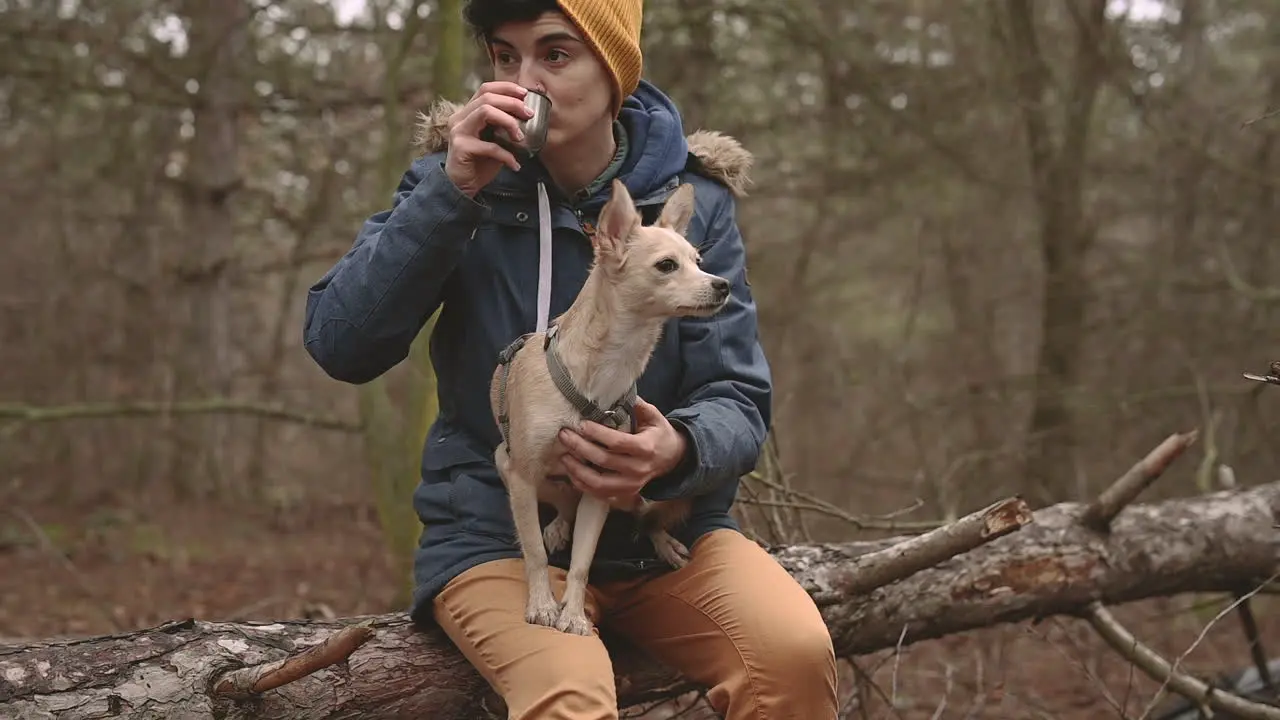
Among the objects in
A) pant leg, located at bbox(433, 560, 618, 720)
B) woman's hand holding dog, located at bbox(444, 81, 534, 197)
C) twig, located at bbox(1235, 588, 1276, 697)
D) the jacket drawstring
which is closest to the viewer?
pant leg, located at bbox(433, 560, 618, 720)

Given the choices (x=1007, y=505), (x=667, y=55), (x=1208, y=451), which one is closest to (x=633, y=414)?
(x=1007, y=505)

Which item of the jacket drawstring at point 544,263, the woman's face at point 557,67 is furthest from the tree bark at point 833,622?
the woman's face at point 557,67

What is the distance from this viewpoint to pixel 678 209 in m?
3.11

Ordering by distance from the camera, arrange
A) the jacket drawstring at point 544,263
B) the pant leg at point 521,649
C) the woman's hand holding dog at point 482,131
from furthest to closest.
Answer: the jacket drawstring at point 544,263 < the woman's hand holding dog at point 482,131 < the pant leg at point 521,649

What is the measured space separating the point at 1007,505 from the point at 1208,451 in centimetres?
351

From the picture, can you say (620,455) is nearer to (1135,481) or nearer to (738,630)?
(738,630)

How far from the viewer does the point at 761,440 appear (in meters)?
3.15

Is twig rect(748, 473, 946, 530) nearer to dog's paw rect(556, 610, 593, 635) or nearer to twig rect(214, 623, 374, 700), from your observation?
dog's paw rect(556, 610, 593, 635)

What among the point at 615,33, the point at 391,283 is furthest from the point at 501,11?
the point at 391,283

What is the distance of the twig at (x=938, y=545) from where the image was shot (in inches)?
139

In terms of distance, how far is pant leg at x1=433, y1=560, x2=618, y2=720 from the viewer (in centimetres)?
265

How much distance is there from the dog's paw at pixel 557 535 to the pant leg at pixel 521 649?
3.1 inches

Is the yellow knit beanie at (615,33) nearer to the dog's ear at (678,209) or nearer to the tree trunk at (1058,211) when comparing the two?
the dog's ear at (678,209)

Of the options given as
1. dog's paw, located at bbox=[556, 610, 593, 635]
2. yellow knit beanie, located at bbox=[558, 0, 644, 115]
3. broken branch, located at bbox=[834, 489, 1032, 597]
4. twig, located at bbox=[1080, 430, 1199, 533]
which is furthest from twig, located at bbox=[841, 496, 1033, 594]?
yellow knit beanie, located at bbox=[558, 0, 644, 115]
